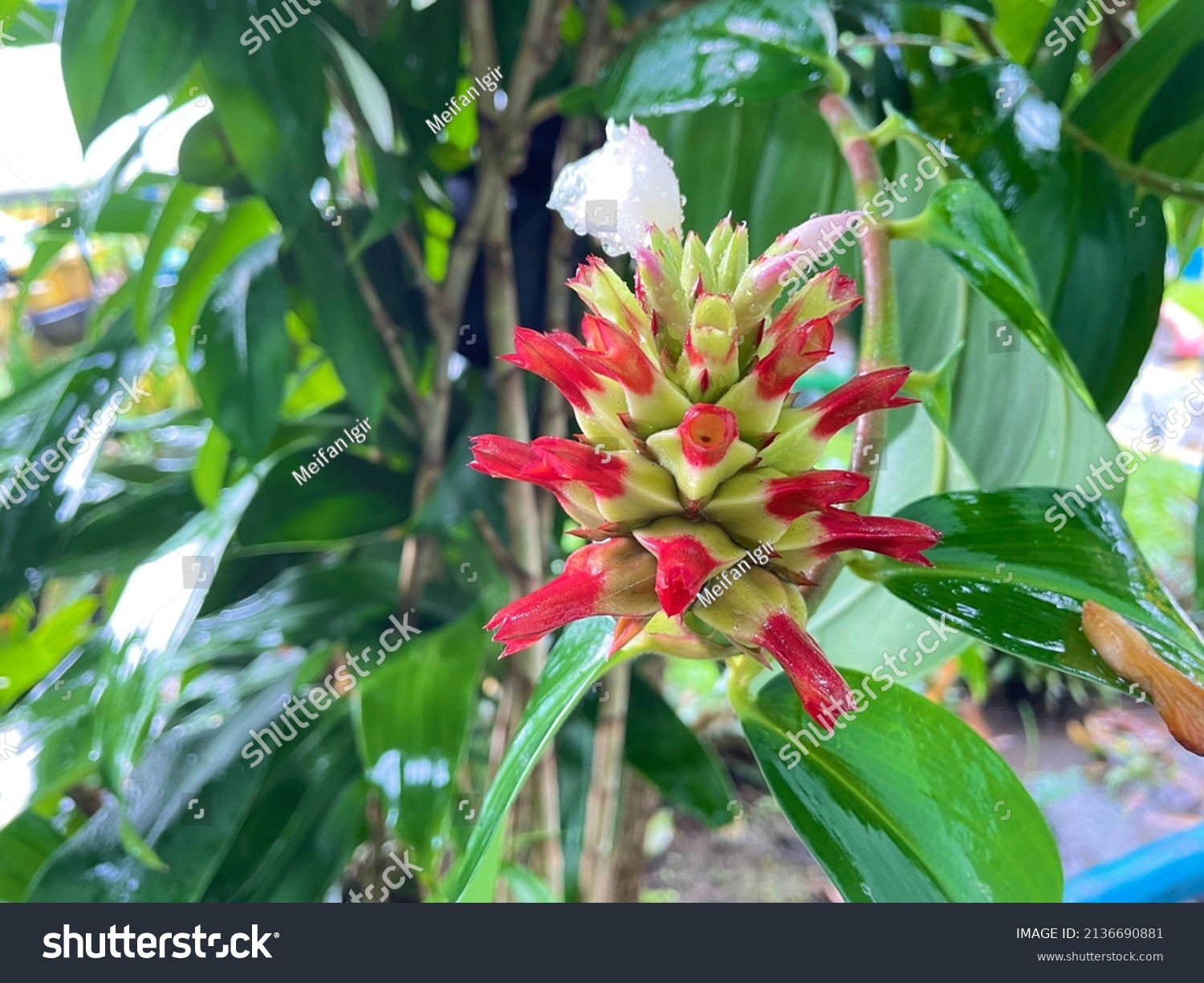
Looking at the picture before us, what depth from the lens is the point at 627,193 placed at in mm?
293

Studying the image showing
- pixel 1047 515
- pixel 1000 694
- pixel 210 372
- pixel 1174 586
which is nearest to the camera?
pixel 1047 515

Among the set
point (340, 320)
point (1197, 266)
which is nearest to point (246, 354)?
point (340, 320)

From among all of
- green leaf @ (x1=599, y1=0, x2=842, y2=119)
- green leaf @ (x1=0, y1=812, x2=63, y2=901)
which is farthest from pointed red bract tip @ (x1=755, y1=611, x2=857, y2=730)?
green leaf @ (x1=0, y1=812, x2=63, y2=901)

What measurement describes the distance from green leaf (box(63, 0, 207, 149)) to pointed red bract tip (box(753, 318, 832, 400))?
1.20 ft

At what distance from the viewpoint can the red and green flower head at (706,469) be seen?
215 millimetres

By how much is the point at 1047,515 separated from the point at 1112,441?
0.27 ft

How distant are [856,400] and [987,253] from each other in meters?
0.07

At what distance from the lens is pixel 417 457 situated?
0.60 m

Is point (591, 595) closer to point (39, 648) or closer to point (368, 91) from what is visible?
point (368, 91)

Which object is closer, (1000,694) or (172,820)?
(172,820)

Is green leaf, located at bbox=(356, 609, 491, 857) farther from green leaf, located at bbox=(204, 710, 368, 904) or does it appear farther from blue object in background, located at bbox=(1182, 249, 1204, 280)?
blue object in background, located at bbox=(1182, 249, 1204, 280)
